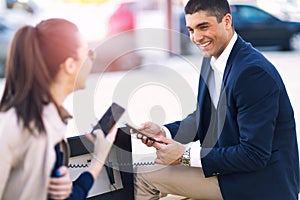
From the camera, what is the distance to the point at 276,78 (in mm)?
1803

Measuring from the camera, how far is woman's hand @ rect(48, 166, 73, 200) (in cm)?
117

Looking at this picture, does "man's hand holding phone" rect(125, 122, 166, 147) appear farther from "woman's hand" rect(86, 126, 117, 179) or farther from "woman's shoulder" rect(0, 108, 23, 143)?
"woman's shoulder" rect(0, 108, 23, 143)

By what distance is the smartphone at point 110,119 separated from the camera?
1.25 meters

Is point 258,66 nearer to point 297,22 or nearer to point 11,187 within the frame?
point 11,187

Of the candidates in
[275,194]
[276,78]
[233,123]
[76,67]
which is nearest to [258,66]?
[276,78]

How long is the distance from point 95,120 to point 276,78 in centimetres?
76

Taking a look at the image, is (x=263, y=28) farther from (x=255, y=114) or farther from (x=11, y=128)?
(x=11, y=128)

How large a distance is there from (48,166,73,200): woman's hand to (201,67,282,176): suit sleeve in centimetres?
77

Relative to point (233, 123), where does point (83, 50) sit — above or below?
above

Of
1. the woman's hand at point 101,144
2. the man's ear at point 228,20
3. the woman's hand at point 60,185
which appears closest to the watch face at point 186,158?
the man's ear at point 228,20

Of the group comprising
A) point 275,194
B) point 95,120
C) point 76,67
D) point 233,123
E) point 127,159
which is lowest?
point 275,194

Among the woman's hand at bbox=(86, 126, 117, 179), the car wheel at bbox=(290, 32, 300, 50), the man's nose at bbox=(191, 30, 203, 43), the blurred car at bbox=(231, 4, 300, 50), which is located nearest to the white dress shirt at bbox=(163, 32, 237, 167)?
the man's nose at bbox=(191, 30, 203, 43)

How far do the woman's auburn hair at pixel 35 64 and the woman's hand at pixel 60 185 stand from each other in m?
0.13

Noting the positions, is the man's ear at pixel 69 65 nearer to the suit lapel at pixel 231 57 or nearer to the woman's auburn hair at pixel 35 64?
the woman's auburn hair at pixel 35 64
